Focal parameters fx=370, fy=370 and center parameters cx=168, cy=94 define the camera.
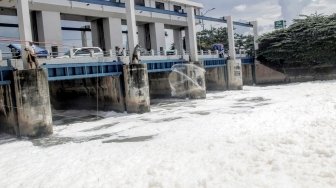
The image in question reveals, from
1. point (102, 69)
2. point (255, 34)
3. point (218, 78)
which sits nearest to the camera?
point (102, 69)

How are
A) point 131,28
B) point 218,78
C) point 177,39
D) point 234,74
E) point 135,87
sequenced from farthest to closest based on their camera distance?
point 177,39, point 218,78, point 234,74, point 131,28, point 135,87

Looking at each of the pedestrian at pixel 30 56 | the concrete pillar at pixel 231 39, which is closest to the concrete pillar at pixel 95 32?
the concrete pillar at pixel 231 39

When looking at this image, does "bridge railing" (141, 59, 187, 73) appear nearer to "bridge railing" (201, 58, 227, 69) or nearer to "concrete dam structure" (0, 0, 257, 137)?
"concrete dam structure" (0, 0, 257, 137)

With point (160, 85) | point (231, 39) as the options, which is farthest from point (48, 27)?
point (231, 39)

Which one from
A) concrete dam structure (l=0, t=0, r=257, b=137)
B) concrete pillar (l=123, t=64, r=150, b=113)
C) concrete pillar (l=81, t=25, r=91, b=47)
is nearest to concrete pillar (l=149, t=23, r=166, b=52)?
concrete dam structure (l=0, t=0, r=257, b=137)

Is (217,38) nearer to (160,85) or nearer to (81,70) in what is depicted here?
(160,85)

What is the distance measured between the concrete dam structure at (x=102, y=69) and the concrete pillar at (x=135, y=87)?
0.08 meters

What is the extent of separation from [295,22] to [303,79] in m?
8.11

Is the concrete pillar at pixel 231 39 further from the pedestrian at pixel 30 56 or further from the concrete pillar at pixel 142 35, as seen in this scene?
the pedestrian at pixel 30 56

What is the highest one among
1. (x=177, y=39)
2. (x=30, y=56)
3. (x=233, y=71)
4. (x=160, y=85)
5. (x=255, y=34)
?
(x=255, y=34)

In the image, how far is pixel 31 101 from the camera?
20.9 metres

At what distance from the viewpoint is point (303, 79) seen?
50688mm

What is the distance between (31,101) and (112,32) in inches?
818

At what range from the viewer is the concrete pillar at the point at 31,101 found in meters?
20.8
